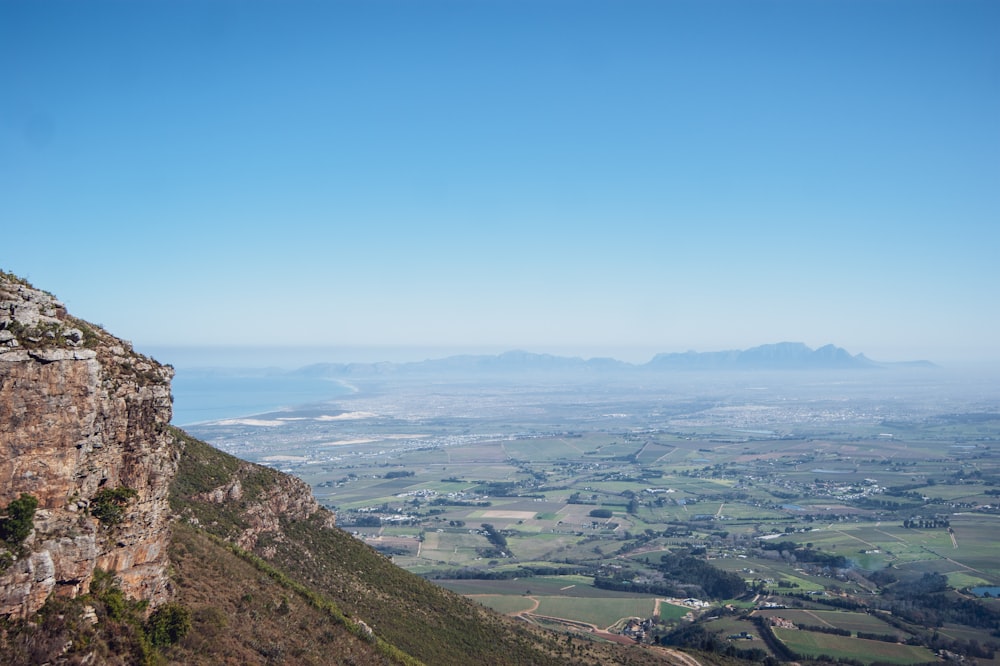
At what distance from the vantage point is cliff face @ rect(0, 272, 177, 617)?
15.3 meters

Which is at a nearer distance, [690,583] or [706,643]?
[706,643]

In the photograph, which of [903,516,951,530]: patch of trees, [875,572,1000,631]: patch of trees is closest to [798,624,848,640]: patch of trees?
[875,572,1000,631]: patch of trees

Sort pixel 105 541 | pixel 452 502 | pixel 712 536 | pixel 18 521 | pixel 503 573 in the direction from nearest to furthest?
pixel 18 521 < pixel 105 541 < pixel 503 573 < pixel 712 536 < pixel 452 502

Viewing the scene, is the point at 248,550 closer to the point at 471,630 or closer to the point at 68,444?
the point at 471,630

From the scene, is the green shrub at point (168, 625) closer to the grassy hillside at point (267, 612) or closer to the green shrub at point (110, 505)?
the grassy hillside at point (267, 612)

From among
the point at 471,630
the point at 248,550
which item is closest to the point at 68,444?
the point at 248,550

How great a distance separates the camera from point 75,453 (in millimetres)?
16438

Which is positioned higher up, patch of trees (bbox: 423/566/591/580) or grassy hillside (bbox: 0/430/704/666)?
grassy hillside (bbox: 0/430/704/666)

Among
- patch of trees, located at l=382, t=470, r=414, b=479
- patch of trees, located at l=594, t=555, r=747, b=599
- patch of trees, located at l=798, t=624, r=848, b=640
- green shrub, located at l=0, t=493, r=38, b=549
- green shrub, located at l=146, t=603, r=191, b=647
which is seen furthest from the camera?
patch of trees, located at l=382, t=470, r=414, b=479

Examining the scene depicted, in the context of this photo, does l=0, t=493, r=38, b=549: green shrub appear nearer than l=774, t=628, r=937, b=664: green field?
Yes

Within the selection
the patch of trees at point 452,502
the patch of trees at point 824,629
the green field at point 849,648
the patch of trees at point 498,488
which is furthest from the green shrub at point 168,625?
the patch of trees at point 498,488

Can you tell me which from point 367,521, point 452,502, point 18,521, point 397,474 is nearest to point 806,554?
point 452,502

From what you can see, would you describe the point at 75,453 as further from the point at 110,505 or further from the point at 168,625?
the point at 168,625

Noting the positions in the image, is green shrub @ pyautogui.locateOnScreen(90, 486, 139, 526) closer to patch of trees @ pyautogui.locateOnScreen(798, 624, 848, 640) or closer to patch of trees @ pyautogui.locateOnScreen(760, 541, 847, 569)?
patch of trees @ pyautogui.locateOnScreen(798, 624, 848, 640)
